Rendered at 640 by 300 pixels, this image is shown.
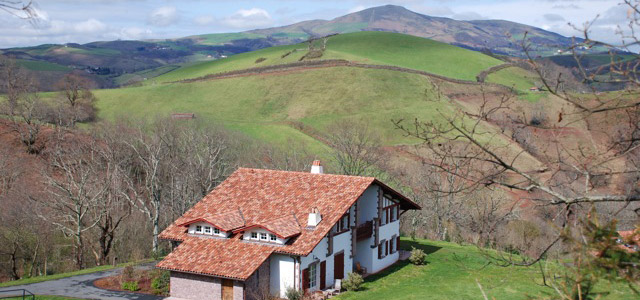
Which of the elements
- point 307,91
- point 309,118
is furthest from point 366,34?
point 309,118

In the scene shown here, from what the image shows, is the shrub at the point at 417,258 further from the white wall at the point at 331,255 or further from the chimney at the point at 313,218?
the chimney at the point at 313,218

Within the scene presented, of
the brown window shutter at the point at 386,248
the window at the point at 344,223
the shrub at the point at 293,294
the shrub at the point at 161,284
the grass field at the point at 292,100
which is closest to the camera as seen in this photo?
the shrub at the point at 293,294

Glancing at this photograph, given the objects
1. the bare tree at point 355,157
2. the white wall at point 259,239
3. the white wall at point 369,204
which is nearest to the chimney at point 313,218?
the white wall at point 259,239

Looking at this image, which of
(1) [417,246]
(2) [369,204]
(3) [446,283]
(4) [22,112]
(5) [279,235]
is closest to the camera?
(5) [279,235]

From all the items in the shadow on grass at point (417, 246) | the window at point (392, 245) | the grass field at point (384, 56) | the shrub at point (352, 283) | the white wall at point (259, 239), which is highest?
the grass field at point (384, 56)

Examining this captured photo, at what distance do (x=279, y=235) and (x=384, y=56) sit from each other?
422 ft

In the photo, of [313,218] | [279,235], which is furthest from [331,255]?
[279,235]

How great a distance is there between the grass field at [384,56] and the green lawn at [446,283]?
9896cm

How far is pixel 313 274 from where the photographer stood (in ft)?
124

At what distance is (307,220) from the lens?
1556 inches

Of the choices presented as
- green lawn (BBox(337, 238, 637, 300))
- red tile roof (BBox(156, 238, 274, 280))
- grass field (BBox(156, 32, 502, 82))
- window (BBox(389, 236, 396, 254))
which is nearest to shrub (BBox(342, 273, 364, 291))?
green lawn (BBox(337, 238, 637, 300))

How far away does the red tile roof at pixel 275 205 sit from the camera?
121ft

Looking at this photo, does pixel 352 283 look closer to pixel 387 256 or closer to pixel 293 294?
pixel 293 294

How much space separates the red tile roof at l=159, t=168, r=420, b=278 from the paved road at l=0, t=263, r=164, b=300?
3.12m
